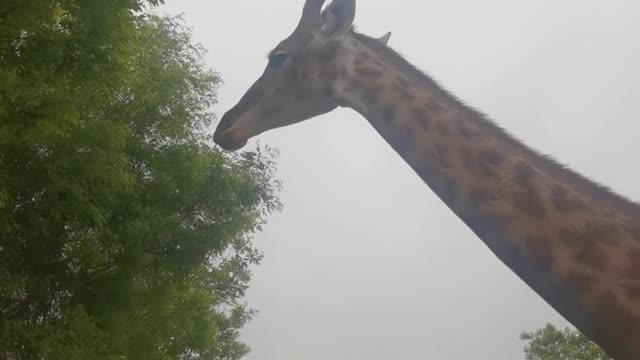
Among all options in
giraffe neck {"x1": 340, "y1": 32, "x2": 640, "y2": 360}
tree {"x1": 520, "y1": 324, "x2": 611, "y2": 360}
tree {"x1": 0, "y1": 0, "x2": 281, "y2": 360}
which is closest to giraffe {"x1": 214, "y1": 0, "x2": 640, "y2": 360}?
giraffe neck {"x1": 340, "y1": 32, "x2": 640, "y2": 360}

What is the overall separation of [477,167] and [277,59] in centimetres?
199

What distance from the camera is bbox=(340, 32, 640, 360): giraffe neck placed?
8.64ft

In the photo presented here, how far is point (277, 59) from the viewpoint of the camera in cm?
449

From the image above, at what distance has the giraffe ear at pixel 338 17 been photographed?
414 cm

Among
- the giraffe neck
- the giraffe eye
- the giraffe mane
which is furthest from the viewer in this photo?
the giraffe eye

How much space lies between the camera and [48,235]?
19.7ft

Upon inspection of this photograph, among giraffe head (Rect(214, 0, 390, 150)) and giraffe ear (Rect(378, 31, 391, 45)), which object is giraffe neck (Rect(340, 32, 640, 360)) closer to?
giraffe head (Rect(214, 0, 390, 150))

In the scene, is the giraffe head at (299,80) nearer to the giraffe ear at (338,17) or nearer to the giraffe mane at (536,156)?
the giraffe ear at (338,17)

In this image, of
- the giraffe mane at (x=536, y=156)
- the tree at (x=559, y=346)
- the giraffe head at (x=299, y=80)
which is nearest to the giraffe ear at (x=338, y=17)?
the giraffe head at (x=299, y=80)

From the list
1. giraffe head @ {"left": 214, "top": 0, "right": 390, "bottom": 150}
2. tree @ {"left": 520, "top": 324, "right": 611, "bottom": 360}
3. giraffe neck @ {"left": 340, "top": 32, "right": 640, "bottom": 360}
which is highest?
tree @ {"left": 520, "top": 324, "right": 611, "bottom": 360}

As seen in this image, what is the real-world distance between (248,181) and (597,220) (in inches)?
310

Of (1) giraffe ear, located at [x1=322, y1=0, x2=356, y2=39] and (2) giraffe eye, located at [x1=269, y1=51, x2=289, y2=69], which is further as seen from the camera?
(2) giraffe eye, located at [x1=269, y1=51, x2=289, y2=69]

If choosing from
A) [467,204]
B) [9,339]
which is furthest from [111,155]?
[467,204]

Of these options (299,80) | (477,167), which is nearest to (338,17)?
(299,80)
